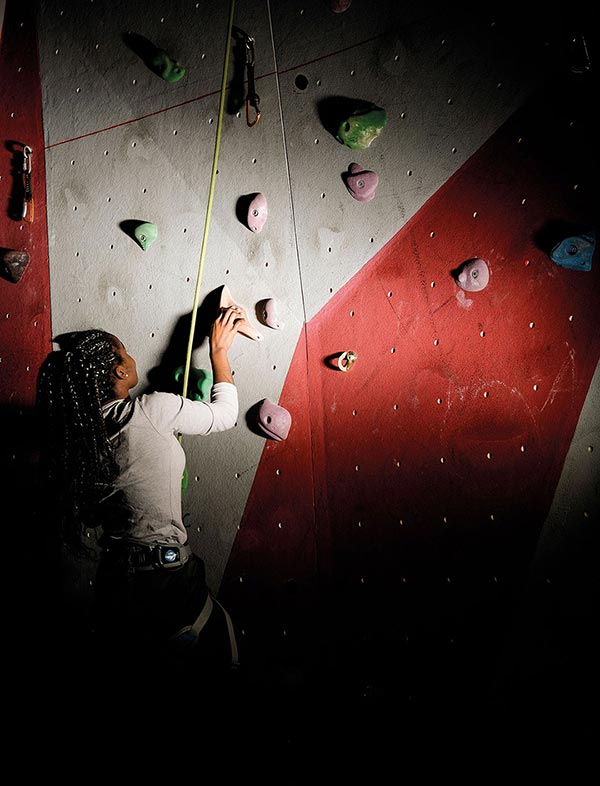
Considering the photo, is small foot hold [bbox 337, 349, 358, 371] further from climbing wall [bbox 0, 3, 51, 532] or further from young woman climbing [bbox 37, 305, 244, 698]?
climbing wall [bbox 0, 3, 51, 532]

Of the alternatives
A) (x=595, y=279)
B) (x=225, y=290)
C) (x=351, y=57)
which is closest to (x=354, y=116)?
(x=351, y=57)

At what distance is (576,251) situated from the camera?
1.20 meters

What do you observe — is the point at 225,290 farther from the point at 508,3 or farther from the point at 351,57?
the point at 508,3

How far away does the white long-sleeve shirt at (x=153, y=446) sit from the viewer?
1350 mm

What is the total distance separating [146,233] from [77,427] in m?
0.63

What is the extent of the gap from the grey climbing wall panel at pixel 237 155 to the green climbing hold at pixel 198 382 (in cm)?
3

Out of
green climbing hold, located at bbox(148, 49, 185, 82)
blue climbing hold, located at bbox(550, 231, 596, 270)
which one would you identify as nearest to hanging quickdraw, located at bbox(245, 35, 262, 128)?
green climbing hold, located at bbox(148, 49, 185, 82)

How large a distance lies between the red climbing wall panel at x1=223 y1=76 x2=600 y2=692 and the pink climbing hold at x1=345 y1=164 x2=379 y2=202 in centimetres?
14

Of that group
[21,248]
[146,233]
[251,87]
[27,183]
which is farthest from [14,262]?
[251,87]

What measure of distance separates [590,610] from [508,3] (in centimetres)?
146

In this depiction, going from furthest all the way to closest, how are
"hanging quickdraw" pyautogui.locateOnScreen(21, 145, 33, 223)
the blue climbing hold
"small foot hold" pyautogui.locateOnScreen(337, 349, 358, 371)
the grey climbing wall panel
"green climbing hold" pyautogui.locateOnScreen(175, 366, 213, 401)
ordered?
"hanging quickdraw" pyautogui.locateOnScreen(21, 145, 33, 223)
"green climbing hold" pyautogui.locateOnScreen(175, 366, 213, 401)
"small foot hold" pyautogui.locateOnScreen(337, 349, 358, 371)
the grey climbing wall panel
the blue climbing hold

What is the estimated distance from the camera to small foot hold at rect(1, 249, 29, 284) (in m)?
1.78

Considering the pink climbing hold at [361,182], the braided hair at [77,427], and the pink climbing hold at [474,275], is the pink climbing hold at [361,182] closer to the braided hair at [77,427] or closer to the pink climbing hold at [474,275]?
the pink climbing hold at [474,275]

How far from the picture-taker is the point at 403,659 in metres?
1.42
